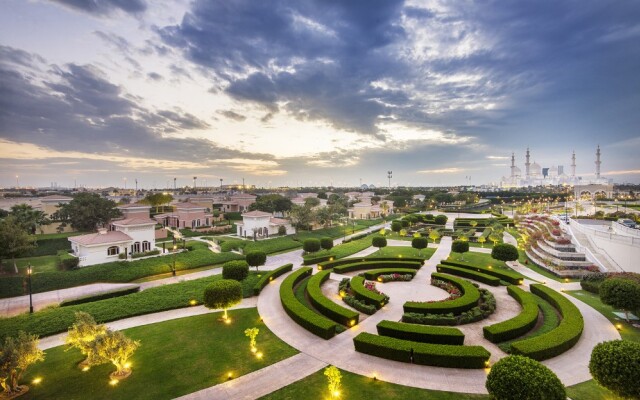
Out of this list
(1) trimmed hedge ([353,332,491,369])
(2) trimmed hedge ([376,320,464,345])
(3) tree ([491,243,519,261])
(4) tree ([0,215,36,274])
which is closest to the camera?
(1) trimmed hedge ([353,332,491,369])

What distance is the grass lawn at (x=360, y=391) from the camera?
1311 cm

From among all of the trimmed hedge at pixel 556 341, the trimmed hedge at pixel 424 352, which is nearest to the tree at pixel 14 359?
the trimmed hedge at pixel 424 352

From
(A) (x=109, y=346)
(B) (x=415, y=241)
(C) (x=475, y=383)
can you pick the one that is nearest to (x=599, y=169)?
(B) (x=415, y=241)

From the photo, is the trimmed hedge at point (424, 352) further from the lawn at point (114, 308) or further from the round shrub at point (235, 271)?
the round shrub at point (235, 271)

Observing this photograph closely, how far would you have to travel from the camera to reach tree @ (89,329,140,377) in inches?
572

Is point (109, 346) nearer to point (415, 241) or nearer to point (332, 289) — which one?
point (332, 289)

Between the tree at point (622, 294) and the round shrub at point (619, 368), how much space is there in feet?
35.0

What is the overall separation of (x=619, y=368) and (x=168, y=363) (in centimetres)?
2119

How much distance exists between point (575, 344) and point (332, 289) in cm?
1766

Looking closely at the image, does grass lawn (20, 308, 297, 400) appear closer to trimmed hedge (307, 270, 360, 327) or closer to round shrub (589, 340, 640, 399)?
trimmed hedge (307, 270, 360, 327)

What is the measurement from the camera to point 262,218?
181 feet

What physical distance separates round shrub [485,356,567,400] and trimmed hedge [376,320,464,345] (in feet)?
20.3

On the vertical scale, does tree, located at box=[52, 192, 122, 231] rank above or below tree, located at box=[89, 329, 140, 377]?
above

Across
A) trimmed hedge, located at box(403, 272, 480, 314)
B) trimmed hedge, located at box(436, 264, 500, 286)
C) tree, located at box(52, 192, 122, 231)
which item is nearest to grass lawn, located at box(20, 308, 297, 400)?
trimmed hedge, located at box(403, 272, 480, 314)
